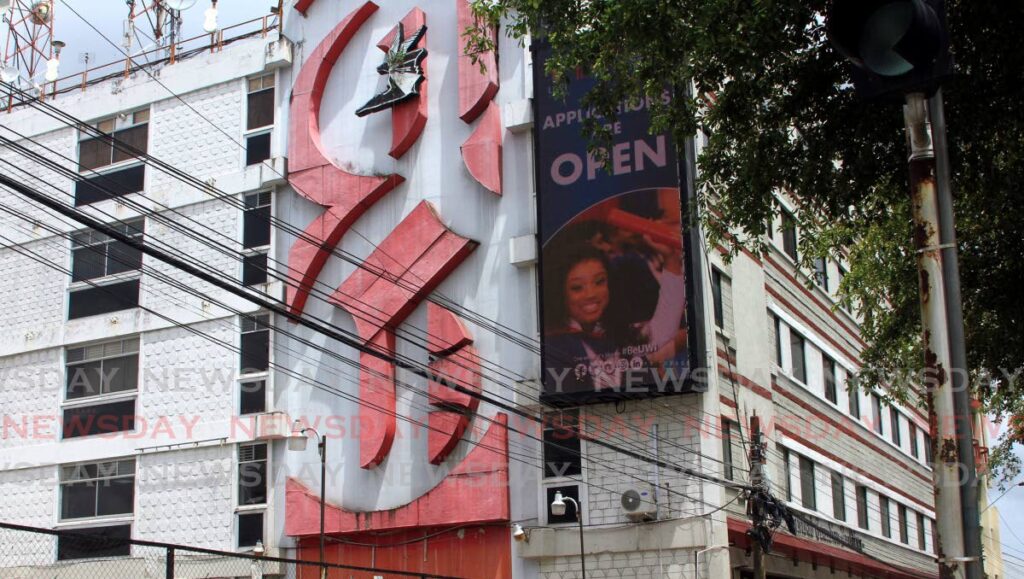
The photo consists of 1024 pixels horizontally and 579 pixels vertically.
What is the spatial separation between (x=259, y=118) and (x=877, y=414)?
21382 millimetres

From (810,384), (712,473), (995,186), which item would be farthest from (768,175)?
(810,384)

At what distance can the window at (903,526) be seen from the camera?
3881 centimetres

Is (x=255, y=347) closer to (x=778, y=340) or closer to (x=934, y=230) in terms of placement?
(x=778, y=340)

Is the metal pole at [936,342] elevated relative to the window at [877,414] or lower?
lower

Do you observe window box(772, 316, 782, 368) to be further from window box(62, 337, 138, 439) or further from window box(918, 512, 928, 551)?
window box(62, 337, 138, 439)

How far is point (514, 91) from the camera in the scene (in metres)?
29.0

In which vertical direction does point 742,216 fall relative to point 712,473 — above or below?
above

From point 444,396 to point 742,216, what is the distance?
44.4 feet

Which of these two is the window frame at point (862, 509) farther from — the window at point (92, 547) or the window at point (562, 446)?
the window at point (92, 547)

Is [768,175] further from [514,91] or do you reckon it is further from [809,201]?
[514,91]

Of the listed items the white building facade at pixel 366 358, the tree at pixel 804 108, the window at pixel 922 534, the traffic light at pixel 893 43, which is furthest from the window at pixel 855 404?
the traffic light at pixel 893 43

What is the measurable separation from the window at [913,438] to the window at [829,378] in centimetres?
854

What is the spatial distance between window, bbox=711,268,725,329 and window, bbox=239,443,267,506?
11831 mm

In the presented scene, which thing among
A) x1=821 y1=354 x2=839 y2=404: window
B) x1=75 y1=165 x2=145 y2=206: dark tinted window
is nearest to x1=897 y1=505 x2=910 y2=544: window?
x1=821 y1=354 x2=839 y2=404: window
